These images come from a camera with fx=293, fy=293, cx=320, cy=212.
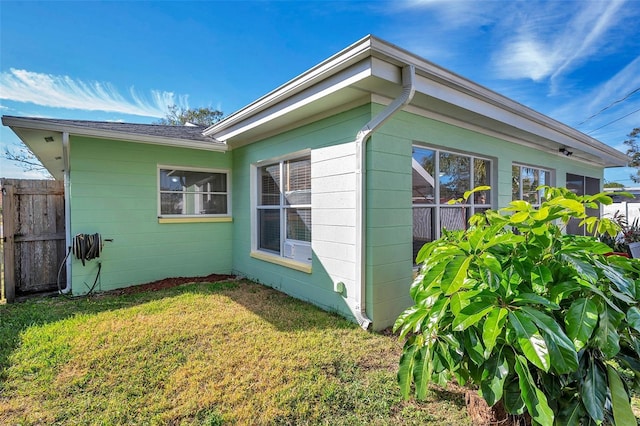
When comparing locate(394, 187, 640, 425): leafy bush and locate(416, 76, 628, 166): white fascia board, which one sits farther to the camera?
locate(416, 76, 628, 166): white fascia board

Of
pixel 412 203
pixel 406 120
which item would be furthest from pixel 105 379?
pixel 406 120

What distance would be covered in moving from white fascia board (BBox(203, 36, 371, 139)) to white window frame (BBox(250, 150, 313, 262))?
853mm

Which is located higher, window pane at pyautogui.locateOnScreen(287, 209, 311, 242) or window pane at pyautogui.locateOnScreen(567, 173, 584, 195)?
window pane at pyautogui.locateOnScreen(567, 173, 584, 195)

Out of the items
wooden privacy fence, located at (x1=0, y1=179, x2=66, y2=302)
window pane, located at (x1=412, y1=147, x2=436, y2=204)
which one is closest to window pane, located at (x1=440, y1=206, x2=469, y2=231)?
window pane, located at (x1=412, y1=147, x2=436, y2=204)

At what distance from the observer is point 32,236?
477 cm

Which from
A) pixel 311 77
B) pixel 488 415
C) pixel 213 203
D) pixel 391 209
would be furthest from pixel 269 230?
pixel 488 415

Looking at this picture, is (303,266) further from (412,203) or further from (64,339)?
(64,339)

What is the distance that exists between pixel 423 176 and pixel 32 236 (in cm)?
627

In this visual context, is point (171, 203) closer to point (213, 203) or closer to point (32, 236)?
point (213, 203)

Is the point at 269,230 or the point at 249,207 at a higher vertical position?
the point at 249,207

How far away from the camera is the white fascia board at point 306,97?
288 cm

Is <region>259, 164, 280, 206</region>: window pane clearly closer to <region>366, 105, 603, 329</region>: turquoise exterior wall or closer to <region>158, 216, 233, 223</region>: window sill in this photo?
<region>158, 216, 233, 223</region>: window sill

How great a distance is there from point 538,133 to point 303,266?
4650mm

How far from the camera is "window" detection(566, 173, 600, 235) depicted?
7.73 meters
